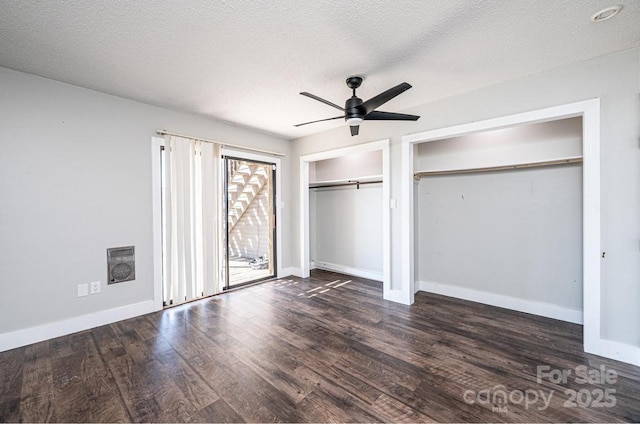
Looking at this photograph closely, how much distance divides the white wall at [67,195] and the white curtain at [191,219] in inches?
8.7

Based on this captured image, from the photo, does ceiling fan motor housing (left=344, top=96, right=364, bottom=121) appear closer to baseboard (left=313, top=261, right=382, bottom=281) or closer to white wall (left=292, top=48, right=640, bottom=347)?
white wall (left=292, top=48, right=640, bottom=347)

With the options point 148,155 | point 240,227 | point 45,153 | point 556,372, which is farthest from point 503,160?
point 240,227

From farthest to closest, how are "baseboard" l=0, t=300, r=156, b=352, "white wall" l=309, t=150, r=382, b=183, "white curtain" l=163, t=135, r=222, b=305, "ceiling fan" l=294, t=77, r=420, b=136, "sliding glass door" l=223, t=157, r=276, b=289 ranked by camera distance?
1. "sliding glass door" l=223, t=157, r=276, b=289
2. "white wall" l=309, t=150, r=382, b=183
3. "white curtain" l=163, t=135, r=222, b=305
4. "baseboard" l=0, t=300, r=156, b=352
5. "ceiling fan" l=294, t=77, r=420, b=136

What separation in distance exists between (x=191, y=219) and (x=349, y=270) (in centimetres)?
299

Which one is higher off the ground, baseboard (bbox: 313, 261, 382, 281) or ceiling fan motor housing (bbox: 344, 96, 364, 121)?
ceiling fan motor housing (bbox: 344, 96, 364, 121)

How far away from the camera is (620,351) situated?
2.26 meters

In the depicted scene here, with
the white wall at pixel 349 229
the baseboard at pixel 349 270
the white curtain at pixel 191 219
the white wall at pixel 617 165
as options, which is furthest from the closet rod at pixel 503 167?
the white curtain at pixel 191 219

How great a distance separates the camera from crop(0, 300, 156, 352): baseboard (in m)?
2.51

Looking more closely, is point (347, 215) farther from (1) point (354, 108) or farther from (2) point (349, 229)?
(1) point (354, 108)

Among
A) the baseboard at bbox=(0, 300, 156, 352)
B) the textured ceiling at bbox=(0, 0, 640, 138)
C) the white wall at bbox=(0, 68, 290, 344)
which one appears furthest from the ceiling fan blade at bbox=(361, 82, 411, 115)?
the baseboard at bbox=(0, 300, 156, 352)

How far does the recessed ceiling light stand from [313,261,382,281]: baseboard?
387 centimetres

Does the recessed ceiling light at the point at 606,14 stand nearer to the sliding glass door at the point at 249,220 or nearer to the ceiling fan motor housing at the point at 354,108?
the ceiling fan motor housing at the point at 354,108

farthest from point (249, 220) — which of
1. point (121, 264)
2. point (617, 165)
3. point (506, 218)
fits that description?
point (617, 165)

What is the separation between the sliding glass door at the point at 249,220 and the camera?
5582mm
